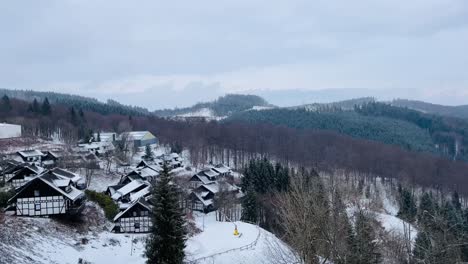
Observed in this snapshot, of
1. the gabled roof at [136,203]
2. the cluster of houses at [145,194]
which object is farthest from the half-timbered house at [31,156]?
the gabled roof at [136,203]

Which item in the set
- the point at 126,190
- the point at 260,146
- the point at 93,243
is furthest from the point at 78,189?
the point at 260,146

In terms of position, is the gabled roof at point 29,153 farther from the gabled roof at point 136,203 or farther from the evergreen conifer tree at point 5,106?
the evergreen conifer tree at point 5,106

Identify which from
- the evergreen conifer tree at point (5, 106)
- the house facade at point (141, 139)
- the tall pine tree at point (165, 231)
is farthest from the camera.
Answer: the evergreen conifer tree at point (5, 106)

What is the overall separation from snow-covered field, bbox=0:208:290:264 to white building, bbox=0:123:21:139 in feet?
107

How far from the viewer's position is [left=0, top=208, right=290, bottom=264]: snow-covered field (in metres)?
19.5

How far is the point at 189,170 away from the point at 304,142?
40798 mm

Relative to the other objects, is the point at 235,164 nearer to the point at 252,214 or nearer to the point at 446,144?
the point at 252,214

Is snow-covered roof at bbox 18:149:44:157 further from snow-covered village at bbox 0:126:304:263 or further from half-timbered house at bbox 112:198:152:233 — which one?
half-timbered house at bbox 112:198:152:233

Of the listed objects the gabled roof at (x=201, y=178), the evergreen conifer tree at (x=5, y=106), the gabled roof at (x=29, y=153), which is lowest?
the gabled roof at (x=201, y=178)

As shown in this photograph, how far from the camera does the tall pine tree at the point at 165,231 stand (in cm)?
1628

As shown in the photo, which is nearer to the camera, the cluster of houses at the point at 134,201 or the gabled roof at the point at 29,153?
the cluster of houses at the point at 134,201

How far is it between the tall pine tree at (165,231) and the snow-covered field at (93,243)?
3820 mm

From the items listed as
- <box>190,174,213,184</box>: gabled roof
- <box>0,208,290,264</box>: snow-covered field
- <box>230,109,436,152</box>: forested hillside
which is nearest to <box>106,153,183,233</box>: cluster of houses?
<box>0,208,290,264</box>: snow-covered field

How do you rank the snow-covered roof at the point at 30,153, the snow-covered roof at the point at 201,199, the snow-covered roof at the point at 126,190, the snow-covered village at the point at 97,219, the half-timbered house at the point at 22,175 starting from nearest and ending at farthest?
1. the snow-covered village at the point at 97,219
2. the half-timbered house at the point at 22,175
3. the snow-covered roof at the point at 126,190
4. the snow-covered roof at the point at 201,199
5. the snow-covered roof at the point at 30,153
